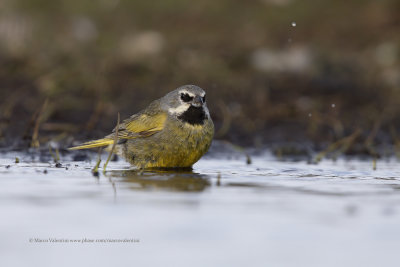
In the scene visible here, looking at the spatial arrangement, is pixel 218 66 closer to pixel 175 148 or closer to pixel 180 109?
pixel 180 109

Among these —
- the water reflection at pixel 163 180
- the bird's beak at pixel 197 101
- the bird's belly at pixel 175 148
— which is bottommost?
the water reflection at pixel 163 180

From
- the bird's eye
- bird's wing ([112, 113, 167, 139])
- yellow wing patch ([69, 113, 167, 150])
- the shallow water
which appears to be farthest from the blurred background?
the shallow water

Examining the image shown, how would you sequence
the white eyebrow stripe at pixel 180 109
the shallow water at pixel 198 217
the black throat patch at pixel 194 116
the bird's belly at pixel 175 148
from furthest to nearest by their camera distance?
the white eyebrow stripe at pixel 180 109 → the black throat patch at pixel 194 116 → the bird's belly at pixel 175 148 → the shallow water at pixel 198 217

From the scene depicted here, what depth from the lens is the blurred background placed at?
448 inches

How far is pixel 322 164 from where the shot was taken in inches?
359

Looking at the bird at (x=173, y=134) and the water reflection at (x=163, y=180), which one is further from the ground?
the bird at (x=173, y=134)

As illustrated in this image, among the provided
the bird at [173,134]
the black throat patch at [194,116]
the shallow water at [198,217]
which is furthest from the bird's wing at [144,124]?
the shallow water at [198,217]

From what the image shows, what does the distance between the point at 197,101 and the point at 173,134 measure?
17.8 inches

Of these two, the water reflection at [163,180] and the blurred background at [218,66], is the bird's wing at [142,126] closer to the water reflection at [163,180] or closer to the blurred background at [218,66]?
the water reflection at [163,180]

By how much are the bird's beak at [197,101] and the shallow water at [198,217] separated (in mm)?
759

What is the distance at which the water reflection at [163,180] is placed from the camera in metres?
6.70

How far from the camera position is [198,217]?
5348 mm

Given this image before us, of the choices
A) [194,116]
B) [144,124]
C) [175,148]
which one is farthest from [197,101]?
[144,124]

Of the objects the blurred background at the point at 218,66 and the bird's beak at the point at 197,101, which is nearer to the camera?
the bird's beak at the point at 197,101
